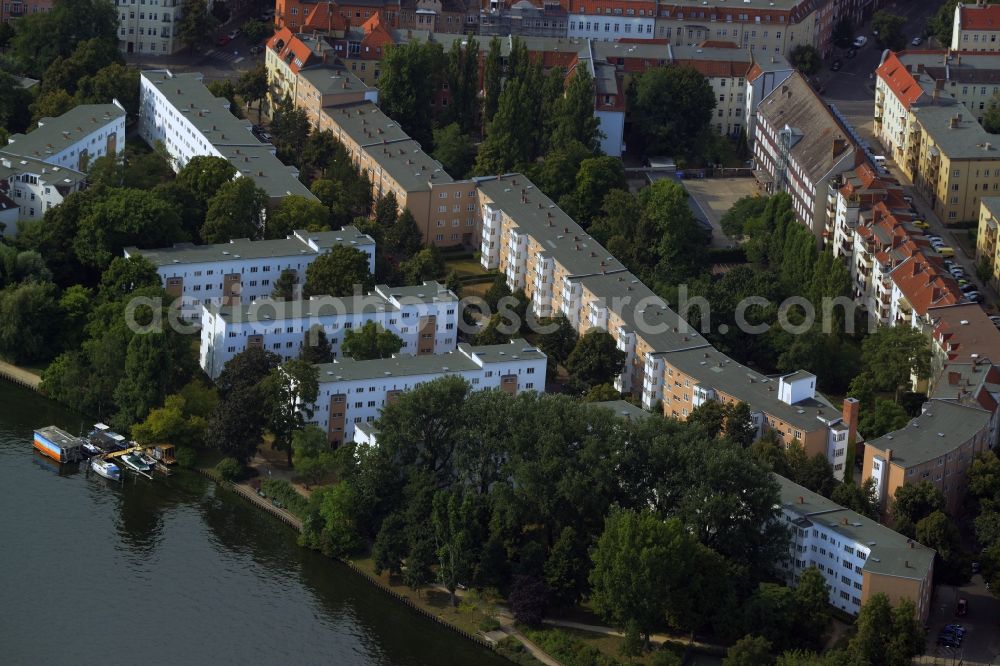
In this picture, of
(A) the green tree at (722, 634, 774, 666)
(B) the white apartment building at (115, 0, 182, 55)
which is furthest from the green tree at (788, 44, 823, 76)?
(A) the green tree at (722, 634, 774, 666)

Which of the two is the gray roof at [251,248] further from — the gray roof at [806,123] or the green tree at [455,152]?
the gray roof at [806,123]

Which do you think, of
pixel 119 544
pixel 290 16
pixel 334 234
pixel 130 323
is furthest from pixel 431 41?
pixel 119 544

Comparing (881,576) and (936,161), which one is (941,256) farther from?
(881,576)

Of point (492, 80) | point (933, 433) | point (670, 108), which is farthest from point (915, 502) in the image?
point (492, 80)

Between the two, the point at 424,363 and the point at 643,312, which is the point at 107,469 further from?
the point at 643,312

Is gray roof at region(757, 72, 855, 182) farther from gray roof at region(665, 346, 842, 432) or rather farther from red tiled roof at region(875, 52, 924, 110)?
gray roof at region(665, 346, 842, 432)

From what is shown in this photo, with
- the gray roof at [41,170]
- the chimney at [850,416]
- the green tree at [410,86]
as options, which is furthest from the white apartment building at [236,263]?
the chimney at [850,416]
